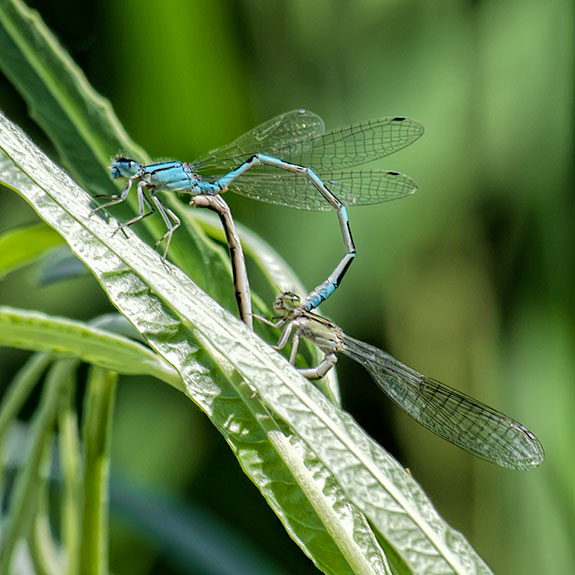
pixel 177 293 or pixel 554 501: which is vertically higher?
pixel 177 293

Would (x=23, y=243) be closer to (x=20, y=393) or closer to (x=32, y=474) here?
(x=20, y=393)

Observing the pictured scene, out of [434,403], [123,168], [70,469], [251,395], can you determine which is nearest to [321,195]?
[434,403]

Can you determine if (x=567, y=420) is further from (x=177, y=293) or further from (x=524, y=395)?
(x=177, y=293)

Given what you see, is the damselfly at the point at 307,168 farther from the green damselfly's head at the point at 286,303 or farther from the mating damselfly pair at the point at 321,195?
the green damselfly's head at the point at 286,303

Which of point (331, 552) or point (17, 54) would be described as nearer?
point (331, 552)

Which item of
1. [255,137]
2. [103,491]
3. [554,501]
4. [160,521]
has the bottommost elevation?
[554,501]

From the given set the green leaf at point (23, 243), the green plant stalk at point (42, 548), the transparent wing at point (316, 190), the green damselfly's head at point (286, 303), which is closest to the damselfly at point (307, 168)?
the transparent wing at point (316, 190)

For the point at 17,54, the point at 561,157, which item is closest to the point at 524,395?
the point at 561,157
